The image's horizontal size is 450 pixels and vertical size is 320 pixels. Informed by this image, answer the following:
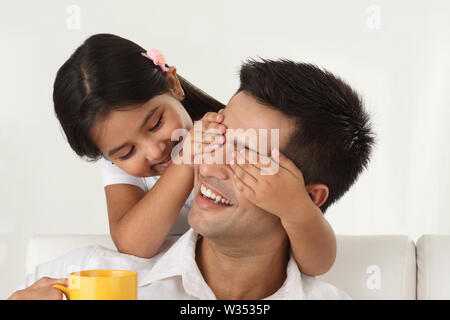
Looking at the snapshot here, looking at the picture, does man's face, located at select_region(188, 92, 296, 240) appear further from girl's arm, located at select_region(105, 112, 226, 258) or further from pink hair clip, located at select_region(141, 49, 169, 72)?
pink hair clip, located at select_region(141, 49, 169, 72)

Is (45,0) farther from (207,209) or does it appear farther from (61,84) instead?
(207,209)

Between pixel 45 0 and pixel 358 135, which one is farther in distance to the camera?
pixel 45 0

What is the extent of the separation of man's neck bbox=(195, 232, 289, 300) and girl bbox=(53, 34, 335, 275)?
7.1 inches

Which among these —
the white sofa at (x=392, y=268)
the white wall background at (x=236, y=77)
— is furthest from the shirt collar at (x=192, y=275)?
the white wall background at (x=236, y=77)

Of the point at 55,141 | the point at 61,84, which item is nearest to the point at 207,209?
the point at 61,84

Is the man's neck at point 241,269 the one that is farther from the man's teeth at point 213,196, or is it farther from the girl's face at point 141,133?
the girl's face at point 141,133

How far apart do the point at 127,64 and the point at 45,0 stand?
67.5 inches

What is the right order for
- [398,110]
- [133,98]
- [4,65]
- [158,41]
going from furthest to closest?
[4,65], [158,41], [398,110], [133,98]

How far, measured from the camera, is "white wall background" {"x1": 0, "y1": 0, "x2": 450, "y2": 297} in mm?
2645

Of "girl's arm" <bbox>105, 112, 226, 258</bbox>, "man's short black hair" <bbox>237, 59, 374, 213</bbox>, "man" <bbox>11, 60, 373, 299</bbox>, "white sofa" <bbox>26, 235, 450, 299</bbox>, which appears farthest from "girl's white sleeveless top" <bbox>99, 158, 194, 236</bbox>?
"man's short black hair" <bbox>237, 59, 374, 213</bbox>

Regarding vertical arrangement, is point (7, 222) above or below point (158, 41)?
below

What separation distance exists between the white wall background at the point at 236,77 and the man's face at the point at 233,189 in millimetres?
1154

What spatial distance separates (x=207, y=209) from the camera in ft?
4.39

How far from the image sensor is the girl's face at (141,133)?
167 cm
